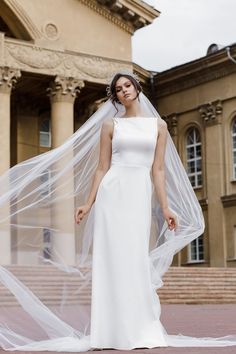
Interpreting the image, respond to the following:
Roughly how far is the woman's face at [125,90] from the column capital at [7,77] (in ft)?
75.4

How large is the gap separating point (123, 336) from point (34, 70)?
950 inches

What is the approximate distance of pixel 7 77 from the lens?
28.5 meters

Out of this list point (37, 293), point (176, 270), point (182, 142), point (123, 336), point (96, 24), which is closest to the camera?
point (123, 336)

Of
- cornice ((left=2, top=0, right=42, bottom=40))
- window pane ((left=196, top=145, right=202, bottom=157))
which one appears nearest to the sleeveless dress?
cornice ((left=2, top=0, right=42, bottom=40))

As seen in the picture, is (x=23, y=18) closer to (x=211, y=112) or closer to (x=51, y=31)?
(x=51, y=31)

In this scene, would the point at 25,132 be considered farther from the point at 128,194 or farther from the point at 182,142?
the point at 128,194

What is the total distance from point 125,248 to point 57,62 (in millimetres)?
24383

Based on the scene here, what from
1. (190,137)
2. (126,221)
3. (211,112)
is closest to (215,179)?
(190,137)

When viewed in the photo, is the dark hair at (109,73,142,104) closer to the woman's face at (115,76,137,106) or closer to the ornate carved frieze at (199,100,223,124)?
the woman's face at (115,76,137,106)

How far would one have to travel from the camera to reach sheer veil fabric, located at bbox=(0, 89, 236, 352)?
6398mm

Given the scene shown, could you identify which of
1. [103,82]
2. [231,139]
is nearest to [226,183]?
[231,139]

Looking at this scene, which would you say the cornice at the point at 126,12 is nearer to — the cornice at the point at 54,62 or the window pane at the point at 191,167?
the cornice at the point at 54,62

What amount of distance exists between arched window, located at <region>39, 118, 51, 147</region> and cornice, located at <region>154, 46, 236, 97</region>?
7.93 m

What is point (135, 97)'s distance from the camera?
6.01 meters
